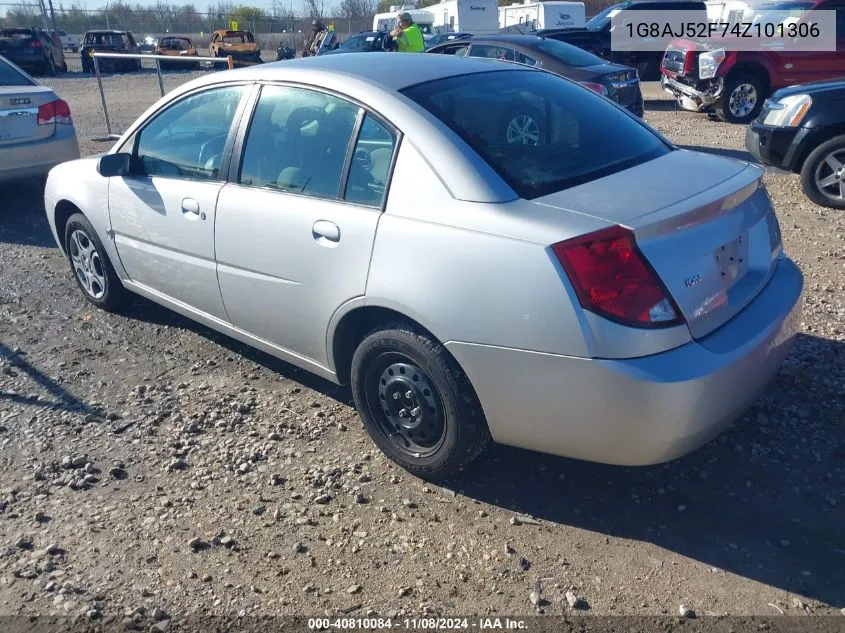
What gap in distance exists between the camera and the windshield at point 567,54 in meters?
10.4

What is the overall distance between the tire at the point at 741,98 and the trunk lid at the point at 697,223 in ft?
32.4

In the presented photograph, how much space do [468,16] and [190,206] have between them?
29879 mm

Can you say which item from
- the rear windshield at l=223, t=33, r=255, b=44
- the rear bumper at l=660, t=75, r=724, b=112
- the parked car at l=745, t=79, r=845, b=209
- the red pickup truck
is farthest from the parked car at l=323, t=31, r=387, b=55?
the rear windshield at l=223, t=33, r=255, b=44

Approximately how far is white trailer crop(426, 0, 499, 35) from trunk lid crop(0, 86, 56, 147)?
2519 cm

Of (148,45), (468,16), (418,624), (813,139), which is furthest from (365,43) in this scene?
(148,45)

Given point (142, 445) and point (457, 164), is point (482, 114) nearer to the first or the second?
point (457, 164)

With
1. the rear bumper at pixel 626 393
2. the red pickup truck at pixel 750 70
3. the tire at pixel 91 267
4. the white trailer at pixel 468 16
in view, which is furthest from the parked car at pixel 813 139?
the white trailer at pixel 468 16

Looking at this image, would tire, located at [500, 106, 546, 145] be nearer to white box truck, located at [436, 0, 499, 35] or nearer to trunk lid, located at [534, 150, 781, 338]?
trunk lid, located at [534, 150, 781, 338]

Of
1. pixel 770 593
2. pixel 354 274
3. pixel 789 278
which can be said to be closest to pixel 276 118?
pixel 354 274

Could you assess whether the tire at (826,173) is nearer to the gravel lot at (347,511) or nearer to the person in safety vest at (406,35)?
the gravel lot at (347,511)

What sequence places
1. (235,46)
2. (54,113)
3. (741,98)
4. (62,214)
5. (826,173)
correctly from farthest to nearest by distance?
(235,46) → (741,98) → (54,113) → (826,173) → (62,214)

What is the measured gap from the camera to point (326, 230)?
3340 mm

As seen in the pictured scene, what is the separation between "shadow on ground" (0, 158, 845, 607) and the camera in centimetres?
285

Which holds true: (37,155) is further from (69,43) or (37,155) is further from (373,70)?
(69,43)
